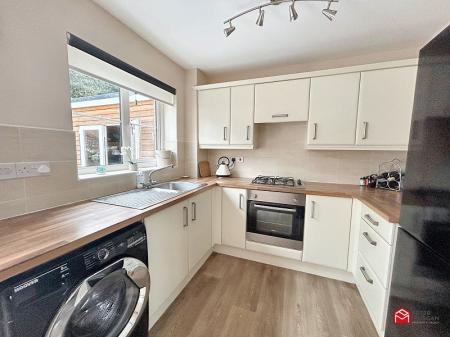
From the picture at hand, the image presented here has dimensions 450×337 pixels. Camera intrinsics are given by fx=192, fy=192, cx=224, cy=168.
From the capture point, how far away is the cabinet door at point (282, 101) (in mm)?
1964

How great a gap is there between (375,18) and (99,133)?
2.36 meters

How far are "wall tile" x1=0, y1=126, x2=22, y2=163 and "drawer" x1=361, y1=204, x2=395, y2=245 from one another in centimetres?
212

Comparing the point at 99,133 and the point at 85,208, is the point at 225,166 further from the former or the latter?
the point at 85,208

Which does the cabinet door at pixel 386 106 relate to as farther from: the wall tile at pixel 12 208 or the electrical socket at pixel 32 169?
the wall tile at pixel 12 208

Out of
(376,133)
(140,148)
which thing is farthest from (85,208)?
(376,133)

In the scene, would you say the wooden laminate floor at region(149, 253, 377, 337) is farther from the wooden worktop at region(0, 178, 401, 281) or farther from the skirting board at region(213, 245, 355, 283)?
the wooden worktop at region(0, 178, 401, 281)

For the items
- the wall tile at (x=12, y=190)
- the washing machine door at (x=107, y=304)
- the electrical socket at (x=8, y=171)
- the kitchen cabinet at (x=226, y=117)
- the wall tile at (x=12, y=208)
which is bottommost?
the washing machine door at (x=107, y=304)

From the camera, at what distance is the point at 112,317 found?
95 centimetres

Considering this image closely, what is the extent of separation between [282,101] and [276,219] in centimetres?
123

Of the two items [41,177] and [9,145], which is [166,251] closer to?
[41,177]

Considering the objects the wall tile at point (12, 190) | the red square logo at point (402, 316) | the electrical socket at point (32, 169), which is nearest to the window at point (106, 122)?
the electrical socket at point (32, 169)

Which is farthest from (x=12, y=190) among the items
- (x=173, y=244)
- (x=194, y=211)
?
(x=194, y=211)

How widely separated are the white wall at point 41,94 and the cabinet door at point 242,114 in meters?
1.28

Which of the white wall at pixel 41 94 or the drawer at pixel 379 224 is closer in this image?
the white wall at pixel 41 94
